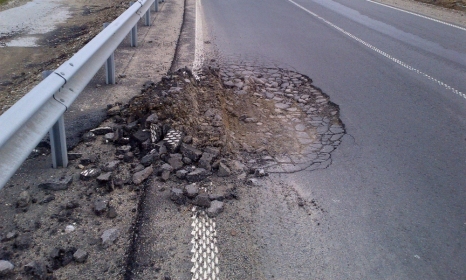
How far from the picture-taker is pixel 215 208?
12.2 feet

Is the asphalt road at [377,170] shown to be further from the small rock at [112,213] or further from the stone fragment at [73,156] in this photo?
the stone fragment at [73,156]

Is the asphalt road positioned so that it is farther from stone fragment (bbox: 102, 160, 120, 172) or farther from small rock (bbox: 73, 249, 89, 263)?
stone fragment (bbox: 102, 160, 120, 172)

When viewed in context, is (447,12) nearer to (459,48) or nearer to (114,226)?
(459,48)

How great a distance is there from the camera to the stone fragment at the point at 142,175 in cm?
394

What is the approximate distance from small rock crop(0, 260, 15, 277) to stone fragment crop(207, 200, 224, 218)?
1469mm

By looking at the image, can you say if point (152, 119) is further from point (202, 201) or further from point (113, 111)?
point (202, 201)

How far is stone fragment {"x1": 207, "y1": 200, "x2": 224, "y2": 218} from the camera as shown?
144 inches

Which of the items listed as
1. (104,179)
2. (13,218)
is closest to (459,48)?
(104,179)

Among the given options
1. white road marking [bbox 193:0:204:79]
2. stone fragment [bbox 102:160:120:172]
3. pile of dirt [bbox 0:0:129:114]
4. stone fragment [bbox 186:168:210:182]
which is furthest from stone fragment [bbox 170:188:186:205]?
white road marking [bbox 193:0:204:79]

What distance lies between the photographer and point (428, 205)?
4086 mm

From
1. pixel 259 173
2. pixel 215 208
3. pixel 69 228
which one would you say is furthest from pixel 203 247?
pixel 259 173

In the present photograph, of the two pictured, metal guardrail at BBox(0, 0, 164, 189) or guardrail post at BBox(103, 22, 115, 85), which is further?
guardrail post at BBox(103, 22, 115, 85)

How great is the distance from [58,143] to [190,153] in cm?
121

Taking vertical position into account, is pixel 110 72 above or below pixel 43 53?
above
